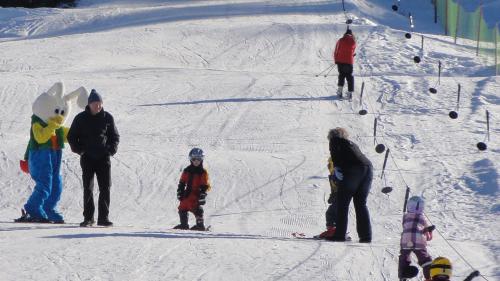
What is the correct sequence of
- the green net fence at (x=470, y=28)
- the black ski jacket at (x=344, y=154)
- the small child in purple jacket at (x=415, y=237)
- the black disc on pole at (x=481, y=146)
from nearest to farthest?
1. the small child in purple jacket at (x=415, y=237)
2. the black ski jacket at (x=344, y=154)
3. the black disc on pole at (x=481, y=146)
4. the green net fence at (x=470, y=28)

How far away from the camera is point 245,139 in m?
17.6

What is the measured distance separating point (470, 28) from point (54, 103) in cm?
2072

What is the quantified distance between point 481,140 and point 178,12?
1585 cm

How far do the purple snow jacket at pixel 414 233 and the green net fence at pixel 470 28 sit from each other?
16.0m

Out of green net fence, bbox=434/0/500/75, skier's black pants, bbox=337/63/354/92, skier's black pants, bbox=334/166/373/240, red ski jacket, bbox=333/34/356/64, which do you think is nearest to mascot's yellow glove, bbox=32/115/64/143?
skier's black pants, bbox=334/166/373/240

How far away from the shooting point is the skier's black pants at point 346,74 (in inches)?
804

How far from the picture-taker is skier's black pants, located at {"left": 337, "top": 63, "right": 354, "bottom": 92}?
20.4 m

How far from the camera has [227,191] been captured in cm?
1495

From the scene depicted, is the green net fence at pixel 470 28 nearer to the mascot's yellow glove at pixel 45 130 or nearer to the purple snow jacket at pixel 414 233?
the mascot's yellow glove at pixel 45 130

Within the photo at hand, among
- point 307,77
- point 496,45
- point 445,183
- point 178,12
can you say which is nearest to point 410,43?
point 496,45

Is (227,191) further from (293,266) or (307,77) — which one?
(307,77)

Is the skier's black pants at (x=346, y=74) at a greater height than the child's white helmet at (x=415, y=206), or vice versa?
the skier's black pants at (x=346, y=74)

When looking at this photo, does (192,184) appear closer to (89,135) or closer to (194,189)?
(194,189)

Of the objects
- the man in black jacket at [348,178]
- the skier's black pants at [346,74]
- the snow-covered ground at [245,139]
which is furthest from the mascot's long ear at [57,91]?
the skier's black pants at [346,74]
